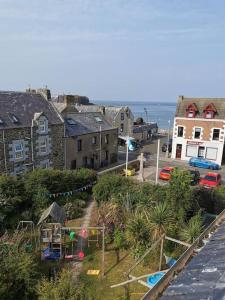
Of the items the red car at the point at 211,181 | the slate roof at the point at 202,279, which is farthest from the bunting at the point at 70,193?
the slate roof at the point at 202,279

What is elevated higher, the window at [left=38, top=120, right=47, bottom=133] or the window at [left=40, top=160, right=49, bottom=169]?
the window at [left=38, top=120, right=47, bottom=133]

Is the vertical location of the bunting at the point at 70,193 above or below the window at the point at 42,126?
below

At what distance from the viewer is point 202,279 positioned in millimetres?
6035

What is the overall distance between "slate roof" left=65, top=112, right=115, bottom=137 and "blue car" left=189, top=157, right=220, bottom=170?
47.3ft

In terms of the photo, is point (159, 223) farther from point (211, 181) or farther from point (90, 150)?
point (90, 150)

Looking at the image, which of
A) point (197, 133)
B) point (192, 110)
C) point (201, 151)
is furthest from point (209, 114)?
point (201, 151)

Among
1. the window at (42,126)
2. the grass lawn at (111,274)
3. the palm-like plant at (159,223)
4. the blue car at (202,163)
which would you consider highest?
the window at (42,126)

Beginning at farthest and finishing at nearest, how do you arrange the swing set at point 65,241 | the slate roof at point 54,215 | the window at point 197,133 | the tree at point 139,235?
the window at point 197,133 < the slate roof at point 54,215 < the swing set at point 65,241 < the tree at point 139,235

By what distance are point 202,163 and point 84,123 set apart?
64.0ft

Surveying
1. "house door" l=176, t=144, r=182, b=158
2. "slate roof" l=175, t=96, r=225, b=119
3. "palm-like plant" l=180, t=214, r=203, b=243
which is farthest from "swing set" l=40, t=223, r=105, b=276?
"slate roof" l=175, t=96, r=225, b=119

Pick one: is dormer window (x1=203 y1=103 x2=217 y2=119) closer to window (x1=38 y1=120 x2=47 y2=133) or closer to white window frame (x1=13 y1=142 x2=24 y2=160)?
window (x1=38 y1=120 x2=47 y2=133)

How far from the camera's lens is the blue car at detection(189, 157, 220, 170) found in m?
41.9

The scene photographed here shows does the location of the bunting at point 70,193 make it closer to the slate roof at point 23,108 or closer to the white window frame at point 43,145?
the white window frame at point 43,145

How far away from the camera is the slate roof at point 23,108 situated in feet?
98.1
